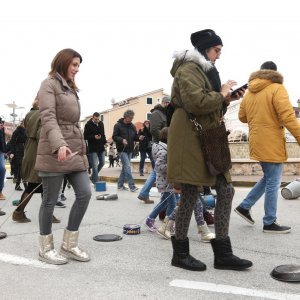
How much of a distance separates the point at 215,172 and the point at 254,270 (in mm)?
870

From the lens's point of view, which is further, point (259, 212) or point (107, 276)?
point (259, 212)

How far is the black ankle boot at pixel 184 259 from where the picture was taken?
→ 11.3ft

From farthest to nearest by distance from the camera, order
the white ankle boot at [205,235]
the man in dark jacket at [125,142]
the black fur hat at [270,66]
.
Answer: the man in dark jacket at [125,142]
the black fur hat at [270,66]
the white ankle boot at [205,235]

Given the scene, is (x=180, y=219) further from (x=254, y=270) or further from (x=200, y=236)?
(x=200, y=236)

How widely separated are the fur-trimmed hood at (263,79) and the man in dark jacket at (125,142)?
16.0 ft

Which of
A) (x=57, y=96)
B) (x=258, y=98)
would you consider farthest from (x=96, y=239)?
(x=258, y=98)

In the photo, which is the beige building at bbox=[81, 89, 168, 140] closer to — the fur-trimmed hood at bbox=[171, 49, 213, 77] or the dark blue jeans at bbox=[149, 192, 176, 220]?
the dark blue jeans at bbox=[149, 192, 176, 220]

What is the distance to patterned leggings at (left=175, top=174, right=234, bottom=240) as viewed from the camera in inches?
A: 136

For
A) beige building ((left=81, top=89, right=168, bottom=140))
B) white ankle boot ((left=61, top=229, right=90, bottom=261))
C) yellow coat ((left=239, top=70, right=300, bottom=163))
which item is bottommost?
white ankle boot ((left=61, top=229, right=90, bottom=261))

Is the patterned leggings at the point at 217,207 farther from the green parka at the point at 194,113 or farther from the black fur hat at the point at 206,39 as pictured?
the black fur hat at the point at 206,39

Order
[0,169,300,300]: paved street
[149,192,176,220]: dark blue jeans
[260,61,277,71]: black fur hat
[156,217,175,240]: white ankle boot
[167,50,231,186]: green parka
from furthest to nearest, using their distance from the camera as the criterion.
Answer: [149,192,176,220]: dark blue jeans < [260,61,277,71]: black fur hat < [156,217,175,240]: white ankle boot < [167,50,231,186]: green parka < [0,169,300,300]: paved street

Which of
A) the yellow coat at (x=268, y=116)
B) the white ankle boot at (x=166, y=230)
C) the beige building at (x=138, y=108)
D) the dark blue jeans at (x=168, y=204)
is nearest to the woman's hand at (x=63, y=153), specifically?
the white ankle boot at (x=166, y=230)

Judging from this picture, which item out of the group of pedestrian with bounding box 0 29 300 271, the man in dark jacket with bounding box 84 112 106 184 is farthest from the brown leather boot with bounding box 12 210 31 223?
the man in dark jacket with bounding box 84 112 106 184

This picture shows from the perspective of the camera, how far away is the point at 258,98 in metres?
4.91
